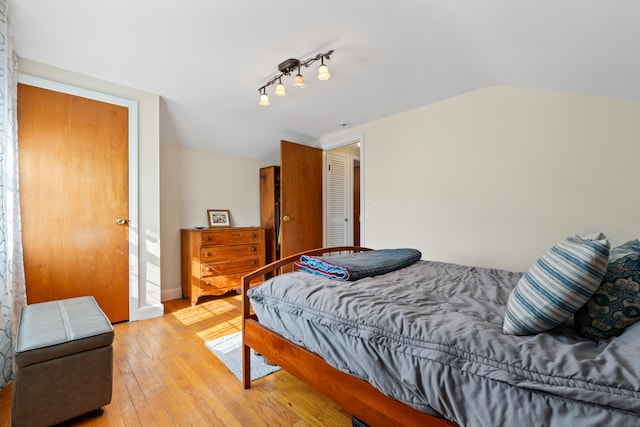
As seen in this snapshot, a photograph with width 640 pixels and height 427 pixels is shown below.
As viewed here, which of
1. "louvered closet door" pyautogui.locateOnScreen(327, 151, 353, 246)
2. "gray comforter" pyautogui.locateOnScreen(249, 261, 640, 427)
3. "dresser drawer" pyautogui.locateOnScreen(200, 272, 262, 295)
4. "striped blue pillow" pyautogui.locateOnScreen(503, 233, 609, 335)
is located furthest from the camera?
"louvered closet door" pyautogui.locateOnScreen(327, 151, 353, 246)

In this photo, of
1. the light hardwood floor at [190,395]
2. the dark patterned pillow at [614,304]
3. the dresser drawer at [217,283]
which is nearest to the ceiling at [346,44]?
the dark patterned pillow at [614,304]

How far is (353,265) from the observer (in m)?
1.72

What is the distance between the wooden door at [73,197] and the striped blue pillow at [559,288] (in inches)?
119

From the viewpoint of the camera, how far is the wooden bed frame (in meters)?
→ 0.97

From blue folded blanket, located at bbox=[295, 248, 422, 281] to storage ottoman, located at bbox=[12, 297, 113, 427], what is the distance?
45.2 inches

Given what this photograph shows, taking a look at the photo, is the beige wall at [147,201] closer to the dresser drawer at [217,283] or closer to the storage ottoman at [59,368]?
the dresser drawer at [217,283]

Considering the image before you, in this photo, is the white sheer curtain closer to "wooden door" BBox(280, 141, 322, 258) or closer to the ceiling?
the ceiling

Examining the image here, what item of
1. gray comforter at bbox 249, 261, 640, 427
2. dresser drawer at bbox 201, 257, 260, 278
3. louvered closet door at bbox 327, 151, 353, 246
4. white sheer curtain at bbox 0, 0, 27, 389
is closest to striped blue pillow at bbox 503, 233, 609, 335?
gray comforter at bbox 249, 261, 640, 427

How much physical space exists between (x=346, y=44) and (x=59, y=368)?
2.53 m

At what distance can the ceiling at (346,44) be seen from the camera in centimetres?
164

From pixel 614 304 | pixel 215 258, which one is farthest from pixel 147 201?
pixel 614 304

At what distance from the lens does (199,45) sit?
205 cm

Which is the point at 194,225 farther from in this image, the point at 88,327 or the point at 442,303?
the point at 442,303

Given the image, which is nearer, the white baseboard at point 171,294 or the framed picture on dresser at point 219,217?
the white baseboard at point 171,294
